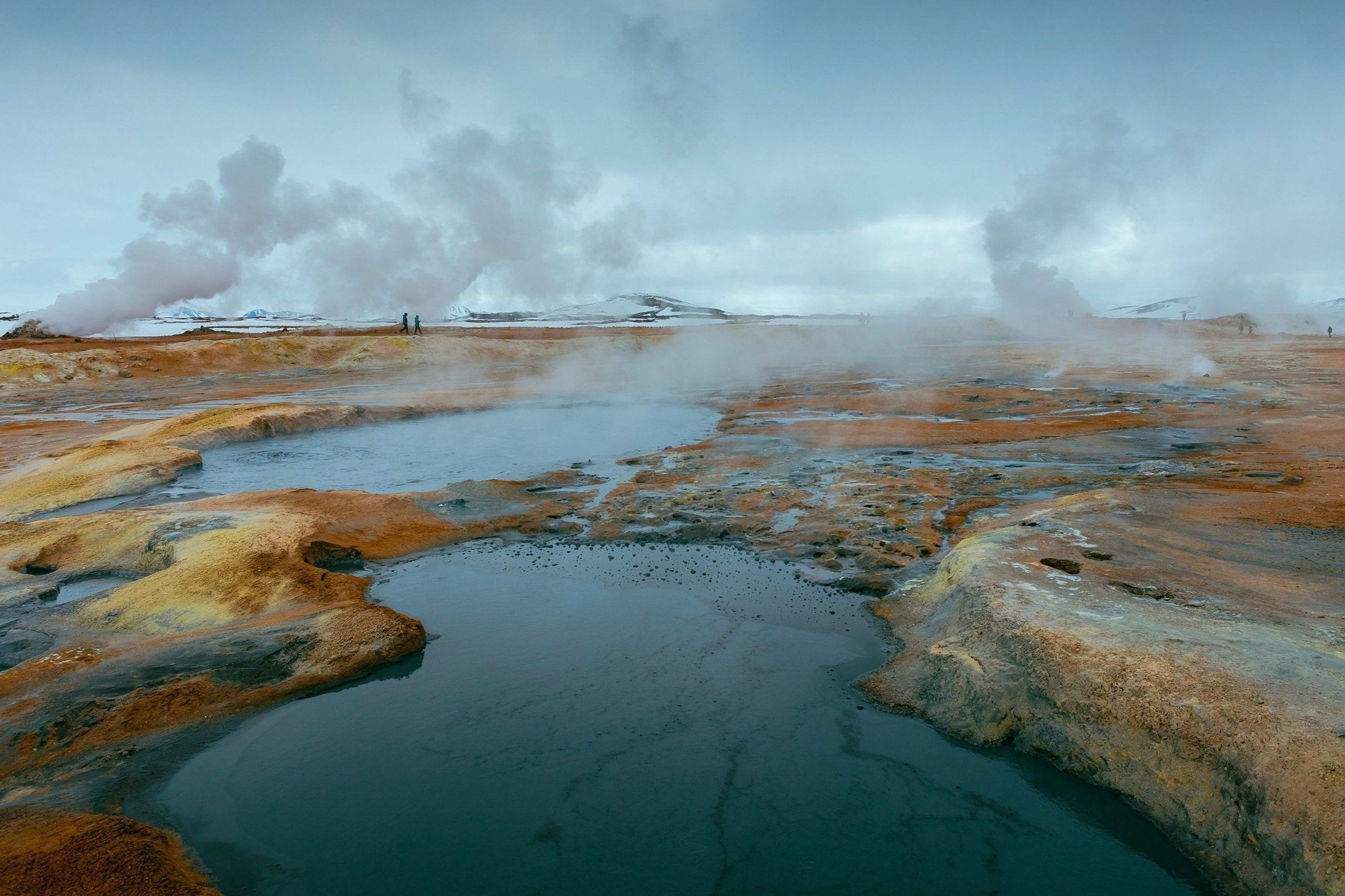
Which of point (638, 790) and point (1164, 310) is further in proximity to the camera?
point (1164, 310)

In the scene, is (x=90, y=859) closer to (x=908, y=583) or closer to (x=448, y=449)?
(x=908, y=583)

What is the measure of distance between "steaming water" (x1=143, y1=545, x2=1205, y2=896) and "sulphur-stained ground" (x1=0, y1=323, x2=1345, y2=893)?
0.26m

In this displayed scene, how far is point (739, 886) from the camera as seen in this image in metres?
3.46

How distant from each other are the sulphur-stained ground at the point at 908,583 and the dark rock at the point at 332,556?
0.03 m

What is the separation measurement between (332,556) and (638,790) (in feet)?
16.0

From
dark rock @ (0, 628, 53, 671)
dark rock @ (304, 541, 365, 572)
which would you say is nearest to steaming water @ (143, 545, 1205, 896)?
dark rock @ (0, 628, 53, 671)

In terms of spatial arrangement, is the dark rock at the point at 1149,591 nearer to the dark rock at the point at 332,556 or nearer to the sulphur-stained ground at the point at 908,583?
the sulphur-stained ground at the point at 908,583

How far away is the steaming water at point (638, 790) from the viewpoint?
11.6 ft

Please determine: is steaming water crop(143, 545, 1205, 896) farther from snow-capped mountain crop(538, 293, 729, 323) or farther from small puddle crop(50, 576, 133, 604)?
snow-capped mountain crop(538, 293, 729, 323)

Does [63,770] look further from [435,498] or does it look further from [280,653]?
[435,498]

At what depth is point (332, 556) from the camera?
7648 millimetres

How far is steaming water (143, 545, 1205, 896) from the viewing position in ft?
11.6

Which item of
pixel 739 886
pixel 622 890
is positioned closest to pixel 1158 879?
pixel 739 886

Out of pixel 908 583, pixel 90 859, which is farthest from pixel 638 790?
pixel 908 583
